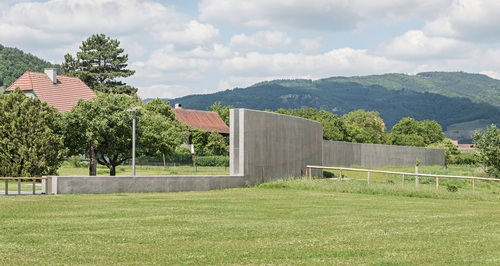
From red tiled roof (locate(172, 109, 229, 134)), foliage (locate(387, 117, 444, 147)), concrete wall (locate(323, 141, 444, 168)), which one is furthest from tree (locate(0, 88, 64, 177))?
foliage (locate(387, 117, 444, 147))

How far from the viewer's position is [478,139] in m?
56.0

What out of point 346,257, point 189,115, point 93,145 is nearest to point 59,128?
point 93,145

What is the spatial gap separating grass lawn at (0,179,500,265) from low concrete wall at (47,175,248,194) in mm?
2359

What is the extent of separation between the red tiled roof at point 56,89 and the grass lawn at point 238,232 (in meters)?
43.2

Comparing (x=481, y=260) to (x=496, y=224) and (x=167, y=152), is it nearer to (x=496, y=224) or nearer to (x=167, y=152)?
(x=496, y=224)

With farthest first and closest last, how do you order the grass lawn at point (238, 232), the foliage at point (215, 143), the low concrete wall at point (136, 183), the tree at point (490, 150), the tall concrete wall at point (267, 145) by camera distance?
1. the foliage at point (215, 143)
2. the tree at point (490, 150)
3. the tall concrete wall at point (267, 145)
4. the low concrete wall at point (136, 183)
5. the grass lawn at point (238, 232)

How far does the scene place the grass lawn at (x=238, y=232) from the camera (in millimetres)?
10102

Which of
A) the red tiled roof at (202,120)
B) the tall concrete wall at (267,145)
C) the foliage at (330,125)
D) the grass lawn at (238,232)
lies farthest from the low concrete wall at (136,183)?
the red tiled roof at (202,120)

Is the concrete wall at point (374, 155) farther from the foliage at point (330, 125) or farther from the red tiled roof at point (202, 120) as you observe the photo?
the red tiled roof at point (202, 120)

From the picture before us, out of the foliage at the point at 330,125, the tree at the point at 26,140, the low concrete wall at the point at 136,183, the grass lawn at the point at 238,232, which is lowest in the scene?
the grass lawn at the point at 238,232

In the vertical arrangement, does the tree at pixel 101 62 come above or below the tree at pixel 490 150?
above

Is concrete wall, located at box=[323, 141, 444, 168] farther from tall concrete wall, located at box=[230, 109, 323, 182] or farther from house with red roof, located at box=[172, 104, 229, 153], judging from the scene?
house with red roof, located at box=[172, 104, 229, 153]

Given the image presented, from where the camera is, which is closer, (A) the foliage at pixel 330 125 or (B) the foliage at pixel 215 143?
(B) the foliage at pixel 215 143

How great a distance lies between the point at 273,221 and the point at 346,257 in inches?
218
